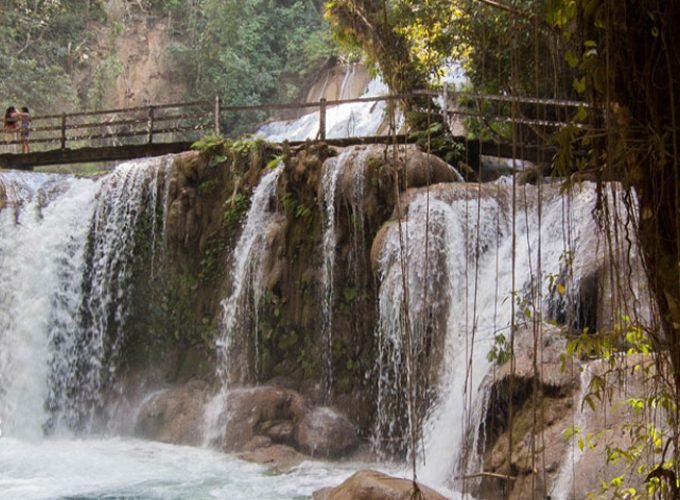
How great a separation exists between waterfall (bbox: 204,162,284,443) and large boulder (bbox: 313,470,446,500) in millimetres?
4875

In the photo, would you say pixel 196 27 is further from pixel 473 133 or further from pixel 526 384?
pixel 526 384

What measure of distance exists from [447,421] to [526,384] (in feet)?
5.26

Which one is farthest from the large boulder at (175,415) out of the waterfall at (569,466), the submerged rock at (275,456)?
the waterfall at (569,466)

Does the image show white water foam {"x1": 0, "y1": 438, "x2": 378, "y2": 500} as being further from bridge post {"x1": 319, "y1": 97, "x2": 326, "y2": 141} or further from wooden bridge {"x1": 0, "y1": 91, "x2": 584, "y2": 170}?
bridge post {"x1": 319, "y1": 97, "x2": 326, "y2": 141}

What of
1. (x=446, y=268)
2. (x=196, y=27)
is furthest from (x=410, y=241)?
(x=196, y=27)

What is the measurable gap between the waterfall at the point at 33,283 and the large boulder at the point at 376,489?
7299 mm

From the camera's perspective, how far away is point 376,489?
6.17 meters

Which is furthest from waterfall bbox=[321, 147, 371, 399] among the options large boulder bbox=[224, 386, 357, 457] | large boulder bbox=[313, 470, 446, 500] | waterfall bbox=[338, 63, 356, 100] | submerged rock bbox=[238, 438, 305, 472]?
waterfall bbox=[338, 63, 356, 100]

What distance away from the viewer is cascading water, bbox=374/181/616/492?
26.8ft

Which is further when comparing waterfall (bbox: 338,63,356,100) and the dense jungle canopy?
the dense jungle canopy

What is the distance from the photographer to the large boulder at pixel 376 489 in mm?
6086

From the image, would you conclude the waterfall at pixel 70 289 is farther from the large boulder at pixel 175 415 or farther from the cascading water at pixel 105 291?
the large boulder at pixel 175 415

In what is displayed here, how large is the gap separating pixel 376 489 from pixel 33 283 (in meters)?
8.82

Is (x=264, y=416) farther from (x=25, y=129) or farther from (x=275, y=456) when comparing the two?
(x=25, y=129)
